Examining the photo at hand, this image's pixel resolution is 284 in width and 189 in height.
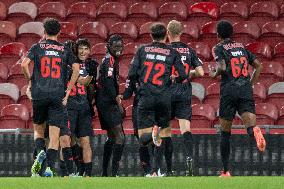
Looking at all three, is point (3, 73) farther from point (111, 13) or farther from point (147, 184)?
point (147, 184)

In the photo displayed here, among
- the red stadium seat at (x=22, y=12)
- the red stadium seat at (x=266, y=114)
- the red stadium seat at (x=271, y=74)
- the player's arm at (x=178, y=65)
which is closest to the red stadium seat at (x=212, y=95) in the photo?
the red stadium seat at (x=266, y=114)

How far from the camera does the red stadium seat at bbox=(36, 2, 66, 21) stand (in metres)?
19.0

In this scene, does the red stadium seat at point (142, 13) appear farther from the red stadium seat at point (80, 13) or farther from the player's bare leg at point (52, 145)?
the player's bare leg at point (52, 145)

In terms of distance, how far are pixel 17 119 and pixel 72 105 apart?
3.25 m

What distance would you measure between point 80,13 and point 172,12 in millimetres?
1979

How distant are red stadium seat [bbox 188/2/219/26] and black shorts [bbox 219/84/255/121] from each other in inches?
259

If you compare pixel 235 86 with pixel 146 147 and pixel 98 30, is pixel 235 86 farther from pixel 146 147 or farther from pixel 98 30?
pixel 98 30

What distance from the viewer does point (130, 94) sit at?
12.4 meters

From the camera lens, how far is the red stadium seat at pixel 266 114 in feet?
52.0

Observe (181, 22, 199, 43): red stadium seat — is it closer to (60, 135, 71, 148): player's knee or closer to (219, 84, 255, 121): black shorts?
(219, 84, 255, 121): black shorts

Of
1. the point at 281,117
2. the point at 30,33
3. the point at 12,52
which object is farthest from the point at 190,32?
the point at 12,52

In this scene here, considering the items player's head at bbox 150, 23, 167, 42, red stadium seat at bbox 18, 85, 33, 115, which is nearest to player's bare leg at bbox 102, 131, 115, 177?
player's head at bbox 150, 23, 167, 42

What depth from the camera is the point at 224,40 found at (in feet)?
40.7

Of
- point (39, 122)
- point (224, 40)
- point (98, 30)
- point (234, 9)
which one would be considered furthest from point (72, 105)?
point (234, 9)
